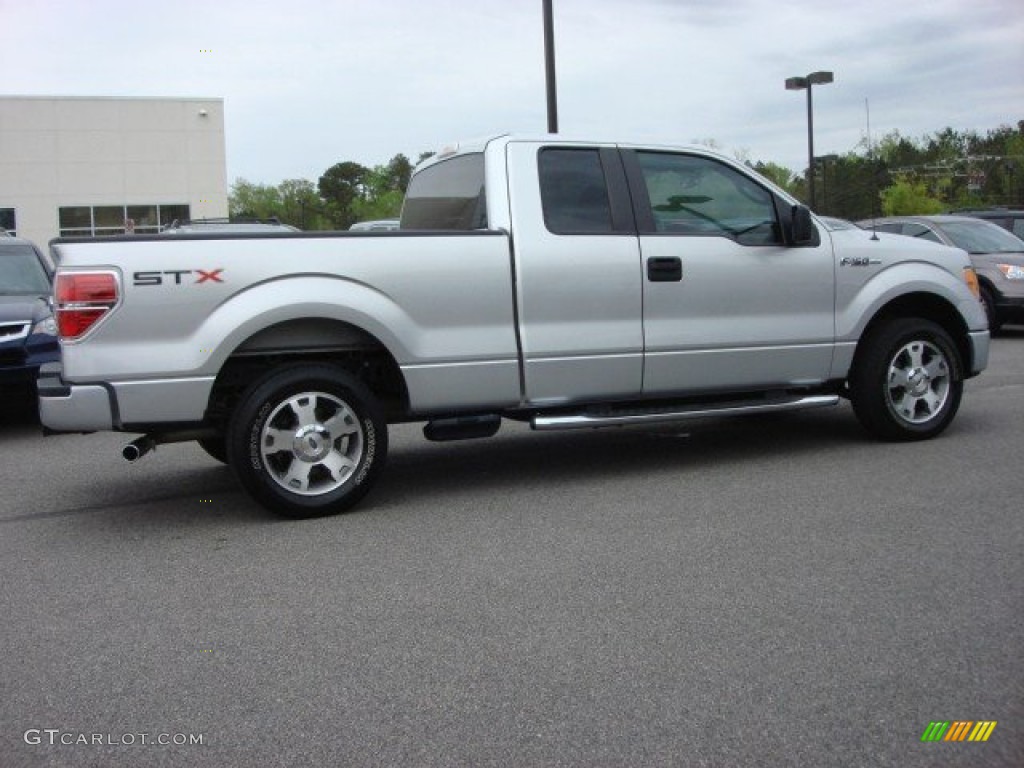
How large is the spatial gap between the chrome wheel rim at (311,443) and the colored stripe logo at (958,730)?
3.41 meters

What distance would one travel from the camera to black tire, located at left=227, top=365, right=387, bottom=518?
18.2ft

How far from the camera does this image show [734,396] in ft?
23.1

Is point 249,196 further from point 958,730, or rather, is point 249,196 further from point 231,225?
point 958,730

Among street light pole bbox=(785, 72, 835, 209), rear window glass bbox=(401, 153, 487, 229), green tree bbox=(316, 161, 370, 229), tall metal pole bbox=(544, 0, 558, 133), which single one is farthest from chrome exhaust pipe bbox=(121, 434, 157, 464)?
green tree bbox=(316, 161, 370, 229)

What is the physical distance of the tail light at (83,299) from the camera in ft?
17.2

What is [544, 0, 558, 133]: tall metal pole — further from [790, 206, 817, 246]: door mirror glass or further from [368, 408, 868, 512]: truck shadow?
[790, 206, 817, 246]: door mirror glass

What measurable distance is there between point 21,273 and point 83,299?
5644mm

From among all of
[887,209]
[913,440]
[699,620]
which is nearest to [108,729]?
[699,620]

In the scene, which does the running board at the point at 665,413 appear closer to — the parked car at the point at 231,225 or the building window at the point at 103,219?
the parked car at the point at 231,225

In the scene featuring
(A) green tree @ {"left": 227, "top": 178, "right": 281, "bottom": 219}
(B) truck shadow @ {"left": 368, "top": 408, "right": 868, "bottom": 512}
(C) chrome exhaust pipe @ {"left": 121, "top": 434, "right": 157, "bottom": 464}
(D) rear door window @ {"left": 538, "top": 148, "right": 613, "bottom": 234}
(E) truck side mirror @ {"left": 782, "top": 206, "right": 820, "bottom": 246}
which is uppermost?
(A) green tree @ {"left": 227, "top": 178, "right": 281, "bottom": 219}

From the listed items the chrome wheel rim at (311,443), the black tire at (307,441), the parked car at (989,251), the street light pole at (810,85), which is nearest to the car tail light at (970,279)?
the black tire at (307,441)

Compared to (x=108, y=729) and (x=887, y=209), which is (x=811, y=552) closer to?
(x=108, y=729)

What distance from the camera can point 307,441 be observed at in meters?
5.67

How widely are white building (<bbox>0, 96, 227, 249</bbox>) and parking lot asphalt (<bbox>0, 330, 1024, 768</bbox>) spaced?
3529 cm
